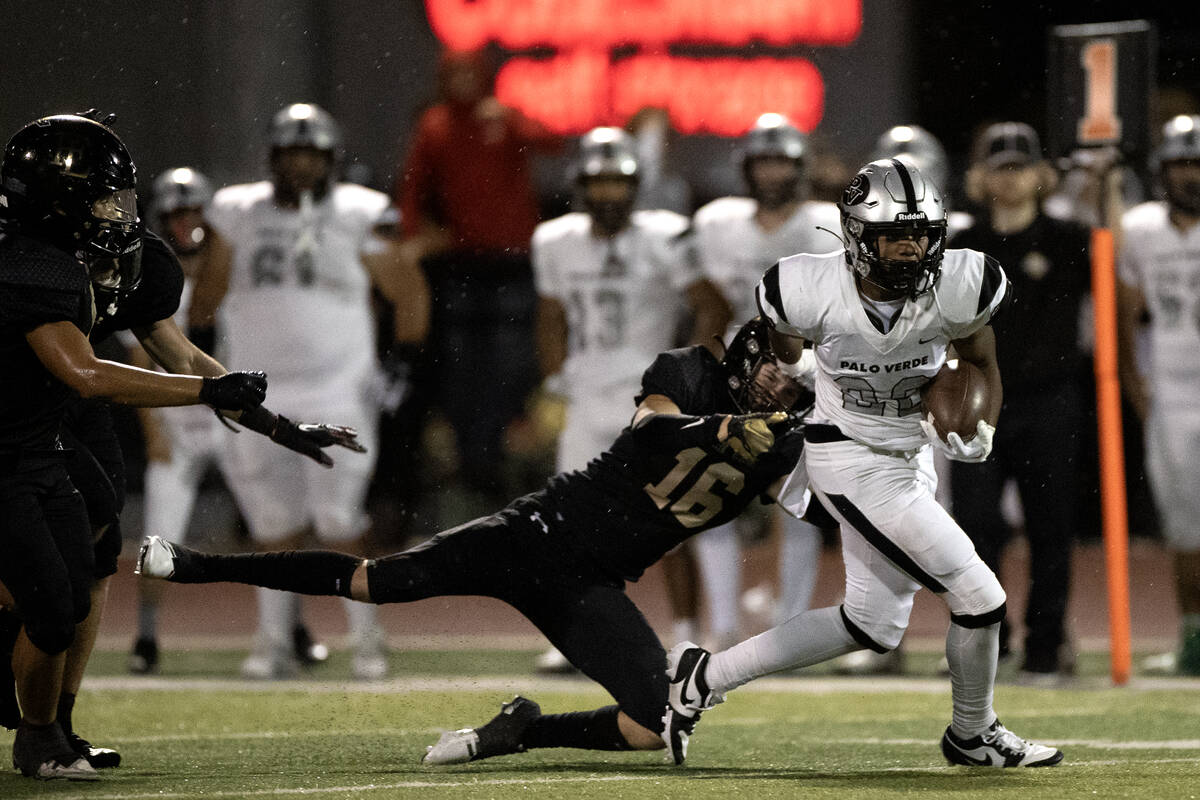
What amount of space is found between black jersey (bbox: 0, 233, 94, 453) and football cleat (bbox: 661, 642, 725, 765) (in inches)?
59.7

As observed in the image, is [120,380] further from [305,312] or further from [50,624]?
[305,312]

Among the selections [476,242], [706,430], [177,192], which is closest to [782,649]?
[706,430]

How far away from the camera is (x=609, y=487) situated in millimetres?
4379

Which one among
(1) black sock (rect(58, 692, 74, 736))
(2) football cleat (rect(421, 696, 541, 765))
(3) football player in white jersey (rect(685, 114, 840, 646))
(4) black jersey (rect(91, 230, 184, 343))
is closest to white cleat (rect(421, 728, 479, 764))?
(2) football cleat (rect(421, 696, 541, 765))

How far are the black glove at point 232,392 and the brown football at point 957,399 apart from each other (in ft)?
4.97

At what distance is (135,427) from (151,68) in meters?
3.58

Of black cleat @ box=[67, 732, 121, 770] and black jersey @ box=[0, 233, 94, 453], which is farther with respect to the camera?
black cleat @ box=[67, 732, 121, 770]

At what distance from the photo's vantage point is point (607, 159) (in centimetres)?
659

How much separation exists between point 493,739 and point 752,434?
3.57ft

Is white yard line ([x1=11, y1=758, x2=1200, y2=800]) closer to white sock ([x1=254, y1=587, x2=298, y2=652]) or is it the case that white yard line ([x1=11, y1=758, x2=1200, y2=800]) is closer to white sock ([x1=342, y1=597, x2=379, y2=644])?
white sock ([x1=342, y1=597, x2=379, y2=644])

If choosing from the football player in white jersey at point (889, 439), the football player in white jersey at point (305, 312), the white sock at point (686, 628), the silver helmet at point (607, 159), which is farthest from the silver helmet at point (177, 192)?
the football player in white jersey at point (889, 439)

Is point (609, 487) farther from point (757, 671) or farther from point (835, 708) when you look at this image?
point (835, 708)

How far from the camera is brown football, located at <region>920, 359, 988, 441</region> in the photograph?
4.14 meters

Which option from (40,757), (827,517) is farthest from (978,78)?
(40,757)
